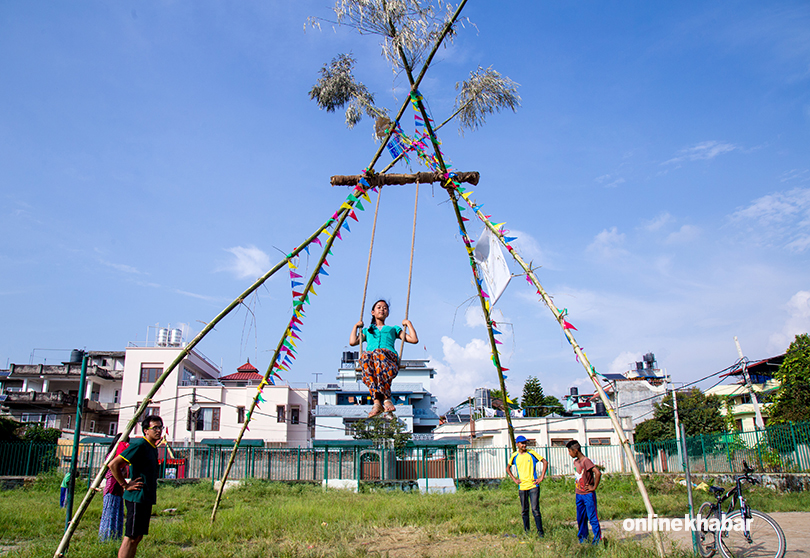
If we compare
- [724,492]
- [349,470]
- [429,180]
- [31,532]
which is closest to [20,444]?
[349,470]

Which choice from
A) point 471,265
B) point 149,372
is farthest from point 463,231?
point 149,372

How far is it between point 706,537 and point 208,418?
29.2 m

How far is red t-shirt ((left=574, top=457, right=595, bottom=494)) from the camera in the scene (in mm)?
6520

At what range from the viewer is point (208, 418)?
3091 cm

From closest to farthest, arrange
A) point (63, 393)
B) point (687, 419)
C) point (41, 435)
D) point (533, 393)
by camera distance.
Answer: point (41, 435) < point (687, 419) < point (63, 393) < point (533, 393)

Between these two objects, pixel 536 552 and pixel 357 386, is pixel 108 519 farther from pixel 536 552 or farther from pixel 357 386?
pixel 357 386

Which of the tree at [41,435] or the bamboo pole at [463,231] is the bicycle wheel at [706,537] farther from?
the tree at [41,435]

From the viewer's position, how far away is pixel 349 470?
70.4 ft

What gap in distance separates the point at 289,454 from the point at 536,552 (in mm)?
17554

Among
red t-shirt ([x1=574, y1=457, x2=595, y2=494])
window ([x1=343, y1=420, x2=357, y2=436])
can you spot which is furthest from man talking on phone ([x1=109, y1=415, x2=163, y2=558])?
window ([x1=343, y1=420, x2=357, y2=436])

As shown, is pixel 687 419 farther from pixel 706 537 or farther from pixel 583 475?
pixel 706 537

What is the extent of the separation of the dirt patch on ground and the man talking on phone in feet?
16.1

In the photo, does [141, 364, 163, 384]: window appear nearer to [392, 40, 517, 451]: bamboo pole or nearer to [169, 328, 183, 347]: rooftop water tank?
[169, 328, 183, 347]: rooftop water tank

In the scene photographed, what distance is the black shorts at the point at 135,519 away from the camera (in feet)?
14.9
